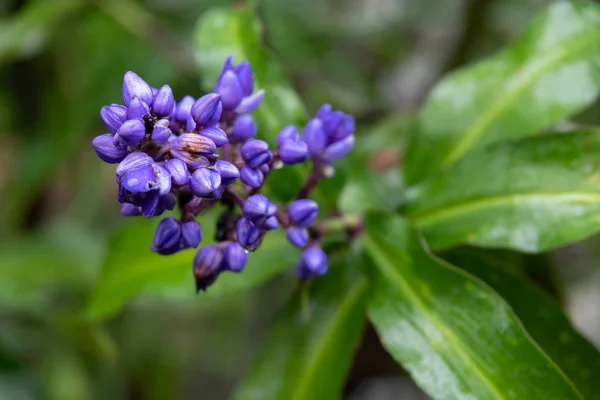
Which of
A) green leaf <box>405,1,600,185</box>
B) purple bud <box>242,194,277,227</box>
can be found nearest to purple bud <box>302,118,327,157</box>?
purple bud <box>242,194,277,227</box>

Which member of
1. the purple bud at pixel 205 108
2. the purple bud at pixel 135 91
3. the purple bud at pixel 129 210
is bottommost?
the purple bud at pixel 129 210

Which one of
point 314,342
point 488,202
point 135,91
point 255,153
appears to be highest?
point 135,91

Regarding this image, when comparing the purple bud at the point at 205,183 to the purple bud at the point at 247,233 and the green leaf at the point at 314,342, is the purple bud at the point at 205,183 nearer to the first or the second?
the purple bud at the point at 247,233

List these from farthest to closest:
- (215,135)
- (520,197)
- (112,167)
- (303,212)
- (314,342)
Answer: (112,167) → (314,342) → (520,197) → (303,212) → (215,135)

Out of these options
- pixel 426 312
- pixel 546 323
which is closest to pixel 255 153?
pixel 426 312

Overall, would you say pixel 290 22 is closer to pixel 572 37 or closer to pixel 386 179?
pixel 386 179

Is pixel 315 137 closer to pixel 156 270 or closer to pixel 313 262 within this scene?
pixel 313 262

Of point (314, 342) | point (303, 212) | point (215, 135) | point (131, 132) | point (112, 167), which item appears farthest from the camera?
point (112, 167)

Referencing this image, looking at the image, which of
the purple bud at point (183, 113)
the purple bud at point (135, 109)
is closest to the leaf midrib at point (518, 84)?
the purple bud at point (183, 113)
